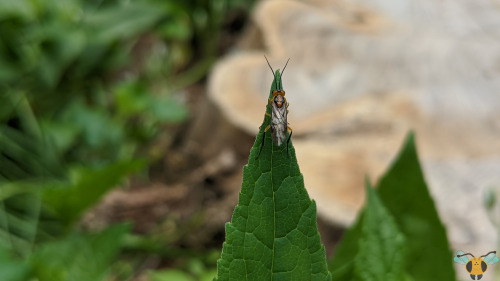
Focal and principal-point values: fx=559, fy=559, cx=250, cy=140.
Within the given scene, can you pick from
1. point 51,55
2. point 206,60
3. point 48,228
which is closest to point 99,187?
point 48,228

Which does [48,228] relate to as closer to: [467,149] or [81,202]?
[81,202]

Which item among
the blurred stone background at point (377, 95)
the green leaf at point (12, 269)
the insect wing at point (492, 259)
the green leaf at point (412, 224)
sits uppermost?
the blurred stone background at point (377, 95)

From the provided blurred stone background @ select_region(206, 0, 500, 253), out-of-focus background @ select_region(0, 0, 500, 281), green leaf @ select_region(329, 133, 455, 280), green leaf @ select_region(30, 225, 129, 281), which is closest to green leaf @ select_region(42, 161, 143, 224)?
out-of-focus background @ select_region(0, 0, 500, 281)

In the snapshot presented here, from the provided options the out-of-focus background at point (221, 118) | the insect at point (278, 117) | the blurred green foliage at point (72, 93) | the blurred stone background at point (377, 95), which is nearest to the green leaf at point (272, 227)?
the insect at point (278, 117)

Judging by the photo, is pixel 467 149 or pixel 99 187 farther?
pixel 467 149

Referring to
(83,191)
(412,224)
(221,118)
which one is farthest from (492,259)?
(221,118)

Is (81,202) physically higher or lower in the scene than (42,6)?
lower

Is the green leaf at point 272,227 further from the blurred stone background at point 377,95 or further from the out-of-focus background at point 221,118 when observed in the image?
the blurred stone background at point 377,95
